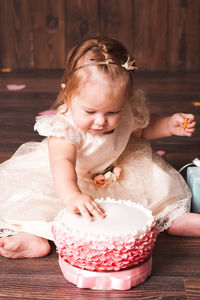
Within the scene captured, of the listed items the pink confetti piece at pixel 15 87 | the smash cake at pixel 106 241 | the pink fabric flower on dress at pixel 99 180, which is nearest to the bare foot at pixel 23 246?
the smash cake at pixel 106 241

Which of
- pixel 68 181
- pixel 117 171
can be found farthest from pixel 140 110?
pixel 68 181

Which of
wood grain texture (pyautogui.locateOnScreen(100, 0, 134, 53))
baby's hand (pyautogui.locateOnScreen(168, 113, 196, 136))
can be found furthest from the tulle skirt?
wood grain texture (pyautogui.locateOnScreen(100, 0, 134, 53))

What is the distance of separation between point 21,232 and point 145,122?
516 millimetres

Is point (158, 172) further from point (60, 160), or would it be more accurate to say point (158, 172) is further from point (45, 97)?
point (45, 97)

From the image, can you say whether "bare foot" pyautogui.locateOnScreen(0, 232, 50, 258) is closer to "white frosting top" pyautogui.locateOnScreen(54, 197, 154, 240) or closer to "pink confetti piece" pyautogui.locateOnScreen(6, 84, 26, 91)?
"white frosting top" pyautogui.locateOnScreen(54, 197, 154, 240)

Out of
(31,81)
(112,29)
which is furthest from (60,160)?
(112,29)

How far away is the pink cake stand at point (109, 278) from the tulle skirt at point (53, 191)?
20 centimetres

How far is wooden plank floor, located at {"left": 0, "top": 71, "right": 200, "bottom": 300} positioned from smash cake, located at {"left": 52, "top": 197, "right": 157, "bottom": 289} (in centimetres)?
5

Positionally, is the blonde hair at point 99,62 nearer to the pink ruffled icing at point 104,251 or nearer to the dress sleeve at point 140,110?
the dress sleeve at point 140,110

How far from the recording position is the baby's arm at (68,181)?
3.79ft

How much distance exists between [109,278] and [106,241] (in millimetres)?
107

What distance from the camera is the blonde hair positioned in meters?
1.29

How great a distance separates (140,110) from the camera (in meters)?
1.57

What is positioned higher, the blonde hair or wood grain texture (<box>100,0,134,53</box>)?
the blonde hair
